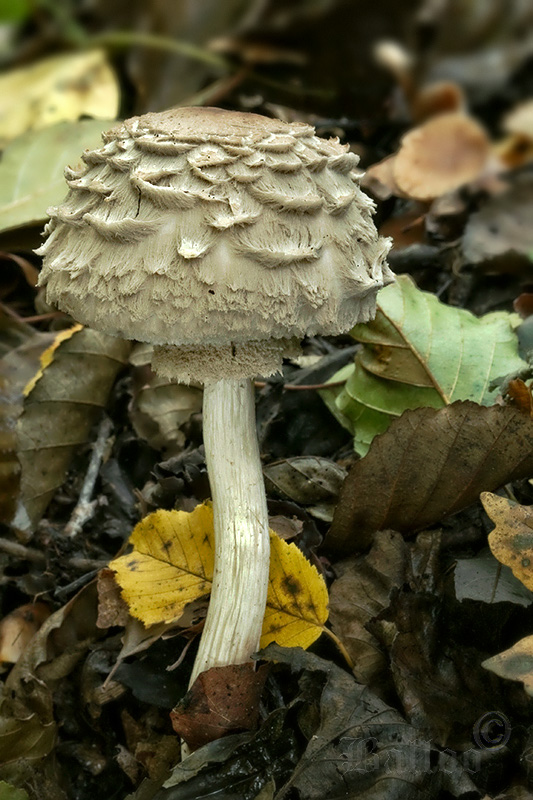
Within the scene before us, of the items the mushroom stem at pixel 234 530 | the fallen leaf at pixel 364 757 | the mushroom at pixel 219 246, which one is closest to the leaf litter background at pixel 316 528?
the fallen leaf at pixel 364 757

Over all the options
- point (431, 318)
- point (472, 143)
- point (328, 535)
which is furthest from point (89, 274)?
point (472, 143)

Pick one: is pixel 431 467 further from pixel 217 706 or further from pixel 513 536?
pixel 217 706

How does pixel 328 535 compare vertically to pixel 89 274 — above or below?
below

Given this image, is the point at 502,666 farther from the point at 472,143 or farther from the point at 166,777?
the point at 472,143

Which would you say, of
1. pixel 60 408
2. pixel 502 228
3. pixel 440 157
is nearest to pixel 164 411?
pixel 60 408

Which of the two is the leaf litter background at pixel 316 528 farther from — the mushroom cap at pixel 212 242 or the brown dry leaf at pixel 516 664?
the mushroom cap at pixel 212 242

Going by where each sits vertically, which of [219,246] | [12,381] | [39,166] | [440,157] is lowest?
[12,381]
